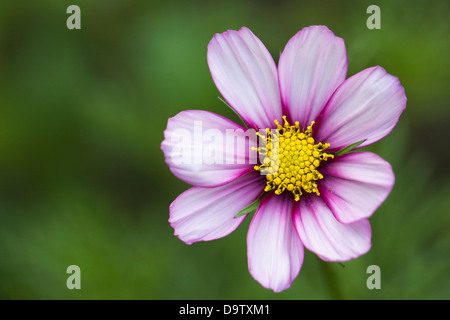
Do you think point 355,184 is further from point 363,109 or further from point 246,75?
point 246,75

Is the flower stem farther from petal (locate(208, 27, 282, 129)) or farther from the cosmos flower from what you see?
petal (locate(208, 27, 282, 129))

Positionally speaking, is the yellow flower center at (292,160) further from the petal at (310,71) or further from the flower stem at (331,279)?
the flower stem at (331,279)

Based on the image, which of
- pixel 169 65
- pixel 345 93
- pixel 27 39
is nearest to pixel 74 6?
pixel 27 39

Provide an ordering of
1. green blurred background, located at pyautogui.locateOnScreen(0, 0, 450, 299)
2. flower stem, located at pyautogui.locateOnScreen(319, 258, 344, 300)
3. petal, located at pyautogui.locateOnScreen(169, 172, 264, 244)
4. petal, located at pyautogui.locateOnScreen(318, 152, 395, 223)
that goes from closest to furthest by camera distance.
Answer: petal, located at pyautogui.locateOnScreen(318, 152, 395, 223) → petal, located at pyautogui.locateOnScreen(169, 172, 264, 244) → flower stem, located at pyautogui.locateOnScreen(319, 258, 344, 300) → green blurred background, located at pyautogui.locateOnScreen(0, 0, 450, 299)

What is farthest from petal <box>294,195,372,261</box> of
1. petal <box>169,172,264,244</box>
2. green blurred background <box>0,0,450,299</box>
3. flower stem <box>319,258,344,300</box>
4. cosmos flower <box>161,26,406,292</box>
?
green blurred background <box>0,0,450,299</box>

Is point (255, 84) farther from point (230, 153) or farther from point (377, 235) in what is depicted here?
point (377, 235)
